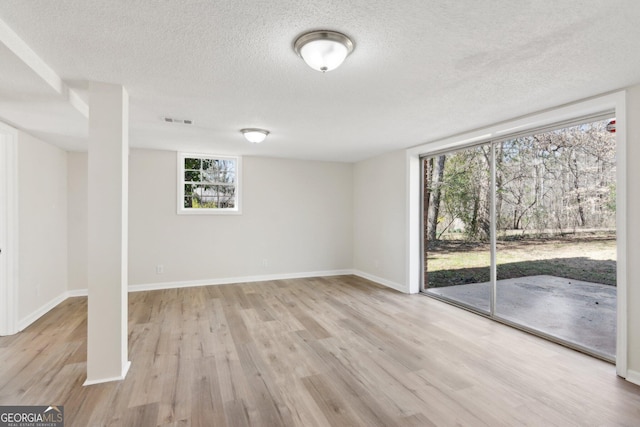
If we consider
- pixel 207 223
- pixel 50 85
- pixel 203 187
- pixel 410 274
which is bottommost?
pixel 410 274

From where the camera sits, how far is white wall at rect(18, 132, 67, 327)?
3471 mm

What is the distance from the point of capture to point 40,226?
12.7ft

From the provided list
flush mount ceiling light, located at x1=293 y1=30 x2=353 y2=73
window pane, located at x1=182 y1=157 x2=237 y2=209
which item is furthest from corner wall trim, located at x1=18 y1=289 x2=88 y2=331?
flush mount ceiling light, located at x1=293 y1=30 x2=353 y2=73

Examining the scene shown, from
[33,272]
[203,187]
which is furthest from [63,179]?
[203,187]

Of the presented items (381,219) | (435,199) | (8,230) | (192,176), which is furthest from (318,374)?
(192,176)

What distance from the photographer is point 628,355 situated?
2412 millimetres

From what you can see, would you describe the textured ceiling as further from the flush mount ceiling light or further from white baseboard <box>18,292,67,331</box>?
white baseboard <box>18,292,67,331</box>

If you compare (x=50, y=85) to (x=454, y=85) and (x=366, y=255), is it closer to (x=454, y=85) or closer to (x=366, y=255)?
(x=454, y=85)

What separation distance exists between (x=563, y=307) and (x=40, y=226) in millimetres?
6489

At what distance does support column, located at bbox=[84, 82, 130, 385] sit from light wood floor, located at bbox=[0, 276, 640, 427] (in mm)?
Answer: 238

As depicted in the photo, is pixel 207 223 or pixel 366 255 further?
pixel 366 255

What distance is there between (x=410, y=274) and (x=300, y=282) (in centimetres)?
201

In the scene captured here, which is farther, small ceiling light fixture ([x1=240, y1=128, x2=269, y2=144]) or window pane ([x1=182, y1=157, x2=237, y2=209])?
window pane ([x1=182, y1=157, x2=237, y2=209])

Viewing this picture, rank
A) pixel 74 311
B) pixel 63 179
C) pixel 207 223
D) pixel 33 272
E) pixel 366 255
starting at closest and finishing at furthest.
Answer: pixel 33 272 → pixel 74 311 → pixel 63 179 → pixel 207 223 → pixel 366 255
